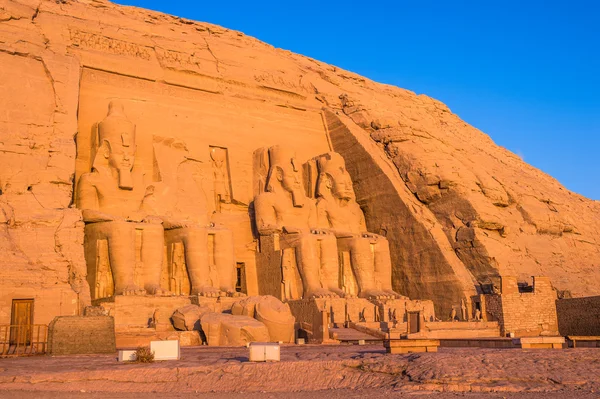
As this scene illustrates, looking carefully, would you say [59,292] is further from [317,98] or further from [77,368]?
[317,98]

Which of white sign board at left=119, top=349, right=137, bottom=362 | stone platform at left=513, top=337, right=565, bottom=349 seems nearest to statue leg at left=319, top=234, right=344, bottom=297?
stone platform at left=513, top=337, right=565, bottom=349

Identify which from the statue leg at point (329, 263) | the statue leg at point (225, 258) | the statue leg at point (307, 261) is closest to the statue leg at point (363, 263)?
the statue leg at point (329, 263)

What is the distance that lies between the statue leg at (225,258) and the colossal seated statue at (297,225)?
1091mm

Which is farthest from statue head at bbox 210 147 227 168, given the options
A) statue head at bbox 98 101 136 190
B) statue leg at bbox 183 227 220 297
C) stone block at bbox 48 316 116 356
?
stone block at bbox 48 316 116 356

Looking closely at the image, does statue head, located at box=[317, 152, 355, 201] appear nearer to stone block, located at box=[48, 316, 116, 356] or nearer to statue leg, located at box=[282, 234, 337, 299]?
statue leg, located at box=[282, 234, 337, 299]

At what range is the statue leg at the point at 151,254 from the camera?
13.9 m

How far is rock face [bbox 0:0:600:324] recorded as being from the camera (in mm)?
13062

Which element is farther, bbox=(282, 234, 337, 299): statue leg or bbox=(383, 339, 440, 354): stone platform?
bbox=(282, 234, 337, 299): statue leg

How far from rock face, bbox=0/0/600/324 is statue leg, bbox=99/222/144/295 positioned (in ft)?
2.01

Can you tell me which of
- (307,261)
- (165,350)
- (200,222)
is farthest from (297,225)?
(165,350)

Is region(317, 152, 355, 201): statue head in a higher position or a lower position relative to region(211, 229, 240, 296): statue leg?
higher

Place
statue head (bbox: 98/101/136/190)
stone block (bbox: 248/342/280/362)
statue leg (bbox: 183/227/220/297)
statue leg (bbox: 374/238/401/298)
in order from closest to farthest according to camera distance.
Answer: stone block (bbox: 248/342/280/362)
statue leg (bbox: 183/227/220/297)
statue head (bbox: 98/101/136/190)
statue leg (bbox: 374/238/401/298)

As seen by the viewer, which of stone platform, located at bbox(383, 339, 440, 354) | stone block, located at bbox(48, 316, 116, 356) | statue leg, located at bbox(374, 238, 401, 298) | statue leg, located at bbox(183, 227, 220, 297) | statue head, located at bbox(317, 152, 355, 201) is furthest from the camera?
statue head, located at bbox(317, 152, 355, 201)

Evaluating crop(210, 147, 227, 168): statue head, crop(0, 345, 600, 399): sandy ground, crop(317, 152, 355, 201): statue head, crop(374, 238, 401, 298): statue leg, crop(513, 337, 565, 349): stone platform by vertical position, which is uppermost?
crop(210, 147, 227, 168): statue head
